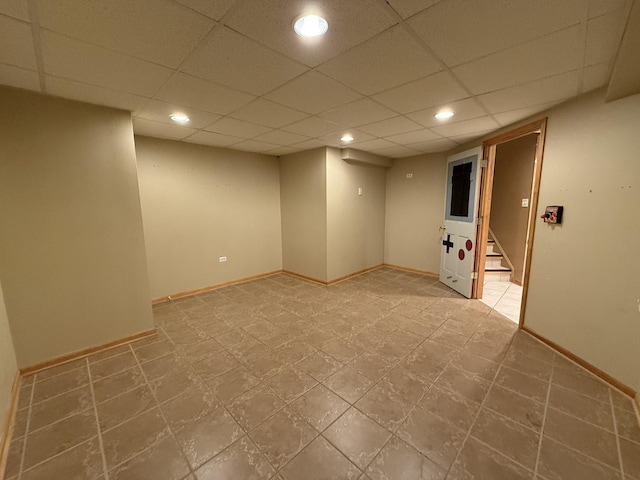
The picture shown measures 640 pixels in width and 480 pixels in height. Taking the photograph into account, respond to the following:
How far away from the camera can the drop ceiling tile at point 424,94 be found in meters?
1.86

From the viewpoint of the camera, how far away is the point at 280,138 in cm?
347

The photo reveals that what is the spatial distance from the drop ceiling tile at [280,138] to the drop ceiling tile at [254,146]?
0.20 m

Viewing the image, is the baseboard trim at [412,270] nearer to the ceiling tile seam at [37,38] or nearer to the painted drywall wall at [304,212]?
the painted drywall wall at [304,212]

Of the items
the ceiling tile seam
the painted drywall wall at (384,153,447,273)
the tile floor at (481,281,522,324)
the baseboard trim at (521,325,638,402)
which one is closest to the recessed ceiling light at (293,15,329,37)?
the ceiling tile seam

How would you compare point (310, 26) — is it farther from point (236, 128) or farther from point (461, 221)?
point (461, 221)

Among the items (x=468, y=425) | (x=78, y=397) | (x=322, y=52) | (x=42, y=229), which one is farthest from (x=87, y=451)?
(x=322, y=52)

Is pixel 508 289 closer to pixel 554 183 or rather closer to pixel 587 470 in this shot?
pixel 554 183

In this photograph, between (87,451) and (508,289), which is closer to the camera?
(87,451)

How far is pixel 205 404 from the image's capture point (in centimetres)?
181

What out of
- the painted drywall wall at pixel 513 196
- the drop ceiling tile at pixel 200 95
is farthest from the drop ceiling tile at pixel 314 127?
the painted drywall wall at pixel 513 196

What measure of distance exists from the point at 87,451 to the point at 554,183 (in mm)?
4094

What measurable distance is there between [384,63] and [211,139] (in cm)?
274

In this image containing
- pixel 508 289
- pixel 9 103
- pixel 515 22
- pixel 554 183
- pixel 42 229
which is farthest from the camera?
pixel 508 289

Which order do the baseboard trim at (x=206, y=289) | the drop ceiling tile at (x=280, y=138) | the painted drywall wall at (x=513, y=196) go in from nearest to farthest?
1. the drop ceiling tile at (x=280, y=138)
2. the baseboard trim at (x=206, y=289)
3. the painted drywall wall at (x=513, y=196)
